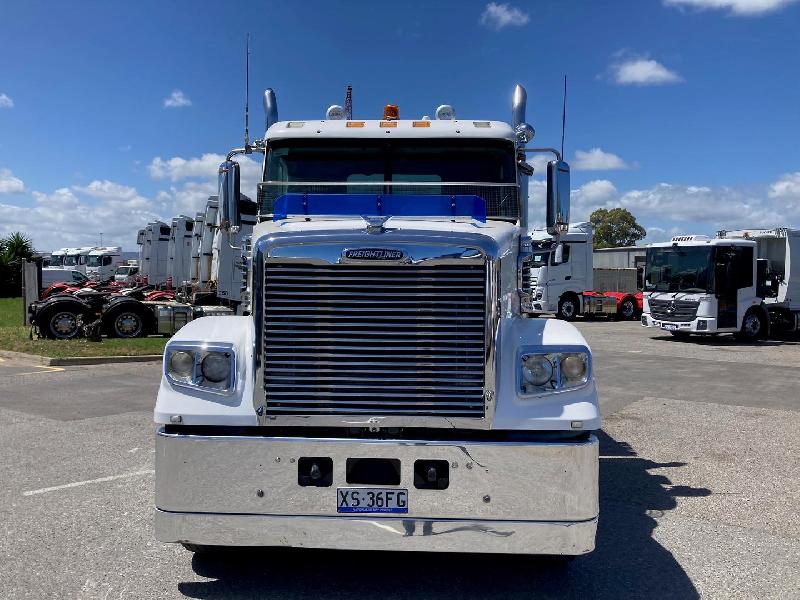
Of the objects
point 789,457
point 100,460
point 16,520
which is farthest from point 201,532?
point 789,457

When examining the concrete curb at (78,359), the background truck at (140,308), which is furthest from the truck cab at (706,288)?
the concrete curb at (78,359)

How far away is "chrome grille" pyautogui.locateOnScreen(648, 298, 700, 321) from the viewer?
20156 mm

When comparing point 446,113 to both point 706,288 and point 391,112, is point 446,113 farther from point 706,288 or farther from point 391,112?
point 706,288

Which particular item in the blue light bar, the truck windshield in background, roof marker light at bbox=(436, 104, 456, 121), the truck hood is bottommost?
the truck hood

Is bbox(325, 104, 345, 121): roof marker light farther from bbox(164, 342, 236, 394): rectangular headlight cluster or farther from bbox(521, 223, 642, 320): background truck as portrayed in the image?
bbox(521, 223, 642, 320): background truck

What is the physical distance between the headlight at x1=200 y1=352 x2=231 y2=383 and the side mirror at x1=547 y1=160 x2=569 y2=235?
2.78m

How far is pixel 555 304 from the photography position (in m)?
27.5

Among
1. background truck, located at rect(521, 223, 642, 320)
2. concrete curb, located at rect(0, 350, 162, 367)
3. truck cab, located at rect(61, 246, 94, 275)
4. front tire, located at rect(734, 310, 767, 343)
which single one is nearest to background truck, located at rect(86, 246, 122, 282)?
truck cab, located at rect(61, 246, 94, 275)

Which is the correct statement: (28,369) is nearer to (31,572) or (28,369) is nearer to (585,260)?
(31,572)

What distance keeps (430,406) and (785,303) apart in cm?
2097

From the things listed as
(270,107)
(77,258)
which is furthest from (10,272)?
(270,107)

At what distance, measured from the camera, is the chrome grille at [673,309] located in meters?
20.2

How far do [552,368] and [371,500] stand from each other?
118 centimetres

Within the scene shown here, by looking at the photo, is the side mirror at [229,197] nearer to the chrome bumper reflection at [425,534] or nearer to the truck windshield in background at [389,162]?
the truck windshield in background at [389,162]
